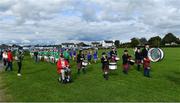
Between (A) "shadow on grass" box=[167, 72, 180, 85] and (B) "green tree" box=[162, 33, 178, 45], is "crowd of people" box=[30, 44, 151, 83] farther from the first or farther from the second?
(B) "green tree" box=[162, 33, 178, 45]

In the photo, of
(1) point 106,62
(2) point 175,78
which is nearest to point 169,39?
(2) point 175,78

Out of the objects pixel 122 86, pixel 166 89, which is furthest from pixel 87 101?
pixel 166 89

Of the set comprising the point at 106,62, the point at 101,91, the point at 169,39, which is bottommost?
the point at 101,91

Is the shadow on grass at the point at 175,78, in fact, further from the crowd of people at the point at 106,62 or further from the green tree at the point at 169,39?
the green tree at the point at 169,39

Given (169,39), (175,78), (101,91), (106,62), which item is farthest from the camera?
(169,39)

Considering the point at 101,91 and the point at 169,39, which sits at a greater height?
the point at 169,39

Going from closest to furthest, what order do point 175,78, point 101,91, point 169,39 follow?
point 101,91 < point 175,78 < point 169,39

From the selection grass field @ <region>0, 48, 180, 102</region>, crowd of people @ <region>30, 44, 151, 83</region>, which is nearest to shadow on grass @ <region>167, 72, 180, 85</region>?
grass field @ <region>0, 48, 180, 102</region>

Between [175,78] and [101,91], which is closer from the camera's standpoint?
[101,91]

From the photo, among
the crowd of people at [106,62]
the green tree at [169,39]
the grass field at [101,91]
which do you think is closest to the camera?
the grass field at [101,91]

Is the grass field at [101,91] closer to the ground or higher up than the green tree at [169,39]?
closer to the ground

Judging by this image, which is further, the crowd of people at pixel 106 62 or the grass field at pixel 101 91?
the crowd of people at pixel 106 62

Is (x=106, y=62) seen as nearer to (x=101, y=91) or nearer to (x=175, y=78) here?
(x=175, y=78)

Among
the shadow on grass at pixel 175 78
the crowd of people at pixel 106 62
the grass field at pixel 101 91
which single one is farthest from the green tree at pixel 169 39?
the grass field at pixel 101 91
